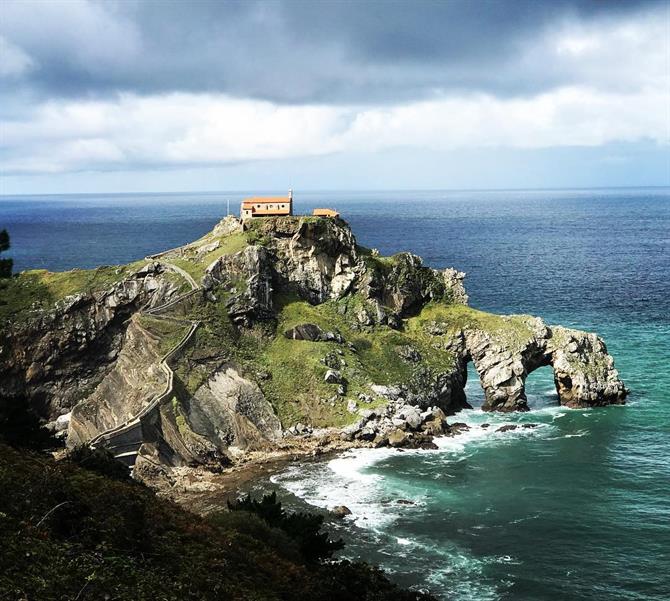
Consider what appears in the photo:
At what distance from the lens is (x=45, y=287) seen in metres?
111

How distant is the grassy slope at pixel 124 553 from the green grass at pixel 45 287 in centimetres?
6821

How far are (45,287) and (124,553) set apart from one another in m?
85.4

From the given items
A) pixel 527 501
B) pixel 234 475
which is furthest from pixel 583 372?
pixel 234 475

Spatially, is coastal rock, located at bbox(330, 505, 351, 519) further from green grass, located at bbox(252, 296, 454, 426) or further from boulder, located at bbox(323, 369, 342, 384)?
boulder, located at bbox(323, 369, 342, 384)

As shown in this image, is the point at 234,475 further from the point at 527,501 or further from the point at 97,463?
the point at 97,463

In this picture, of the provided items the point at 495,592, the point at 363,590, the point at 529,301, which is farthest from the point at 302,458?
the point at 529,301

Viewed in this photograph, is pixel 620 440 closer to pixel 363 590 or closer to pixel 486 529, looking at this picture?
pixel 486 529

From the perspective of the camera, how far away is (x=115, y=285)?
Answer: 10856 cm

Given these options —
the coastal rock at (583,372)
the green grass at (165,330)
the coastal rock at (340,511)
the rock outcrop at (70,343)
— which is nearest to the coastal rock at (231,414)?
the green grass at (165,330)

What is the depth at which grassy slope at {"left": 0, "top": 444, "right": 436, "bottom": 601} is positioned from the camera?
30.2 meters

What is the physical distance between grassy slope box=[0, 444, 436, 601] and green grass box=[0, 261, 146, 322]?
6821 centimetres

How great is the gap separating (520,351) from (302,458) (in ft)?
126

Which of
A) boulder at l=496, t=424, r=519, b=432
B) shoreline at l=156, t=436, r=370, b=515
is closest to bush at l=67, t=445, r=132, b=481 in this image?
shoreline at l=156, t=436, r=370, b=515

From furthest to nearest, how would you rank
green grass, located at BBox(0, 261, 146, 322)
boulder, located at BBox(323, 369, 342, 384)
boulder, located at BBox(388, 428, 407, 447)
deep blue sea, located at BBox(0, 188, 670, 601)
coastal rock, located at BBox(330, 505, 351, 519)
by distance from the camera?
green grass, located at BBox(0, 261, 146, 322) → boulder, located at BBox(323, 369, 342, 384) → boulder, located at BBox(388, 428, 407, 447) → coastal rock, located at BBox(330, 505, 351, 519) → deep blue sea, located at BBox(0, 188, 670, 601)
